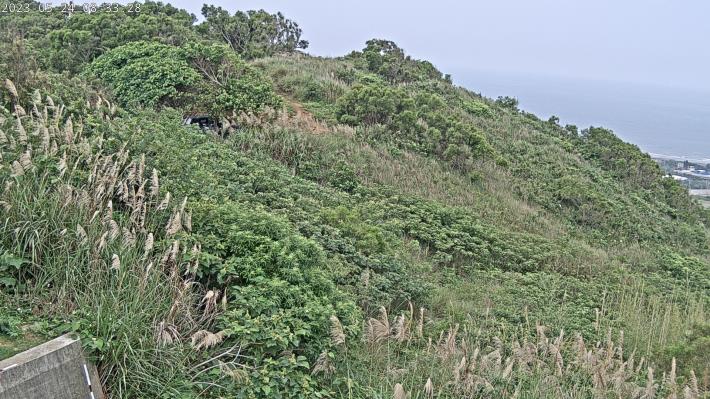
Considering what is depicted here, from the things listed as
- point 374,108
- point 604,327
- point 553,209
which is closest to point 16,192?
point 604,327

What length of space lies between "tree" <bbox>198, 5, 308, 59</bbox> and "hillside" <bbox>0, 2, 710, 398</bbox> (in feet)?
18.3

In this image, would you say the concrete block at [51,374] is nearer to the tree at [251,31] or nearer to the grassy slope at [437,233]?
the grassy slope at [437,233]

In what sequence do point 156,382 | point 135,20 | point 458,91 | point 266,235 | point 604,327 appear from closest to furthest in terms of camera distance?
point 156,382 → point 266,235 → point 604,327 → point 135,20 → point 458,91

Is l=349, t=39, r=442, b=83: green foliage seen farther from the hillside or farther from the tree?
the hillside

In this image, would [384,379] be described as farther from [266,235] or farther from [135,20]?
[135,20]

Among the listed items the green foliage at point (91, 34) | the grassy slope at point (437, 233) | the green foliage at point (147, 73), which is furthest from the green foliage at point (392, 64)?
the green foliage at point (147, 73)

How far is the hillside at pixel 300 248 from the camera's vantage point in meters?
3.41

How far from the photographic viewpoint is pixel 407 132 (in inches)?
570

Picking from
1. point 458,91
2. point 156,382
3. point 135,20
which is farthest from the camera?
point 458,91

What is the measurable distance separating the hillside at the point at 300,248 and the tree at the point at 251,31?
5.58 meters

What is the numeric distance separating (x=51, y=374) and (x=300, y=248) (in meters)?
2.09

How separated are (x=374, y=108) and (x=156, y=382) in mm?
12103

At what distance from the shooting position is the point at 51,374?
2758 millimetres

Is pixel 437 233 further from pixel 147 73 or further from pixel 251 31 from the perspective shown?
pixel 251 31
